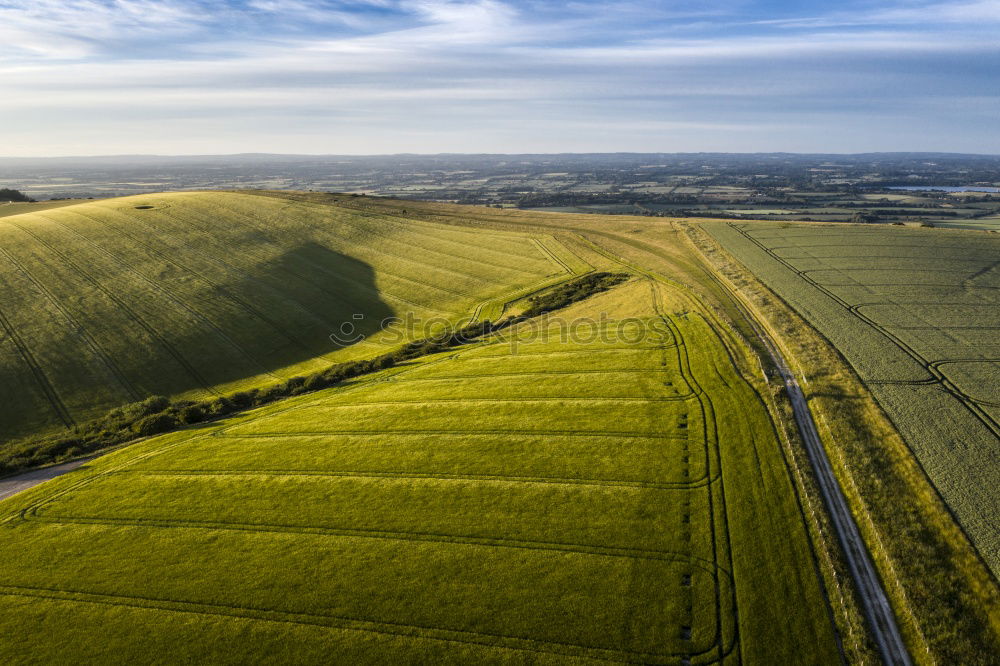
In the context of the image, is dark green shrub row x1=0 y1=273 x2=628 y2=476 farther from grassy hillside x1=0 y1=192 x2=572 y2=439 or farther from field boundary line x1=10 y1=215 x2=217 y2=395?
field boundary line x1=10 y1=215 x2=217 y2=395

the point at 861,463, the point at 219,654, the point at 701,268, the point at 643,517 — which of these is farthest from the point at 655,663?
the point at 701,268

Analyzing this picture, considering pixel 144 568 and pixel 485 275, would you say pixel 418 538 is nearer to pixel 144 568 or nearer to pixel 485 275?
pixel 144 568

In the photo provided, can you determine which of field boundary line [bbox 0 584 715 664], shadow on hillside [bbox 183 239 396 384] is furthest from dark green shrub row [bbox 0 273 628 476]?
field boundary line [bbox 0 584 715 664]

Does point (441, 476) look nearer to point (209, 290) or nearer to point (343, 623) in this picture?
point (343, 623)

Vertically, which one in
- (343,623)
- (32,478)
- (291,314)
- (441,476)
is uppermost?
(291,314)

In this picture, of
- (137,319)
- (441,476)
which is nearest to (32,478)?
(441,476)
